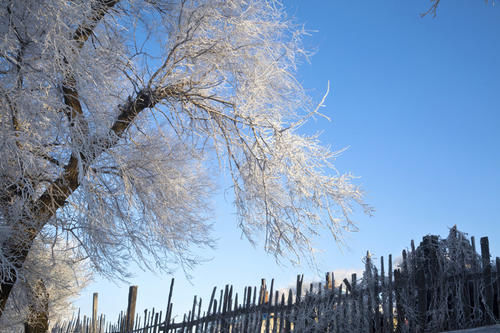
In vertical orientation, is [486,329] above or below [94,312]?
below

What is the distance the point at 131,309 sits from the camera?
12.0m

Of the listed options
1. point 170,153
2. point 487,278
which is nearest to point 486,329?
point 487,278

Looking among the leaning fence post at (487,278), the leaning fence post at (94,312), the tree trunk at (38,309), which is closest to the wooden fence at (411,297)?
the leaning fence post at (487,278)

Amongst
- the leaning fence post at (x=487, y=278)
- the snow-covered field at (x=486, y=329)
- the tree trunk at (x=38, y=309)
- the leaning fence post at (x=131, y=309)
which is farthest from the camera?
the leaning fence post at (x=131, y=309)

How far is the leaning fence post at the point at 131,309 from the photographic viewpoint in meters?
11.8

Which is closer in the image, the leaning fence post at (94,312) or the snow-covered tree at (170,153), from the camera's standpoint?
the snow-covered tree at (170,153)

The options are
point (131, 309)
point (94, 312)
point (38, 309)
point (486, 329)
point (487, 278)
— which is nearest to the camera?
point (486, 329)

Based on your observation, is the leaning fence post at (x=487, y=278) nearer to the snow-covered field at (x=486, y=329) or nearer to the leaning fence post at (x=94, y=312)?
the snow-covered field at (x=486, y=329)

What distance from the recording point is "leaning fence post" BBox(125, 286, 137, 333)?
1180cm

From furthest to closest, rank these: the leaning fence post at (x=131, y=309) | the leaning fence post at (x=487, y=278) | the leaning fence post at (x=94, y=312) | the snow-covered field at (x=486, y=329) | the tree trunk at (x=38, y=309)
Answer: the leaning fence post at (x=94, y=312), the leaning fence post at (x=131, y=309), the tree trunk at (x=38, y=309), the leaning fence post at (x=487, y=278), the snow-covered field at (x=486, y=329)

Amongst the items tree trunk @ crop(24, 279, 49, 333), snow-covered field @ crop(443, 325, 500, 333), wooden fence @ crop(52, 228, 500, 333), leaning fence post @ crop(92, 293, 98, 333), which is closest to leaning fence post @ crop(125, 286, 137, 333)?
leaning fence post @ crop(92, 293, 98, 333)

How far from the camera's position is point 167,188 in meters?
9.81

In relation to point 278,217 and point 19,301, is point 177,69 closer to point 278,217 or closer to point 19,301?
point 278,217

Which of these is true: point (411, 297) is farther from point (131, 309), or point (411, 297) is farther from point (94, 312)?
point (94, 312)
